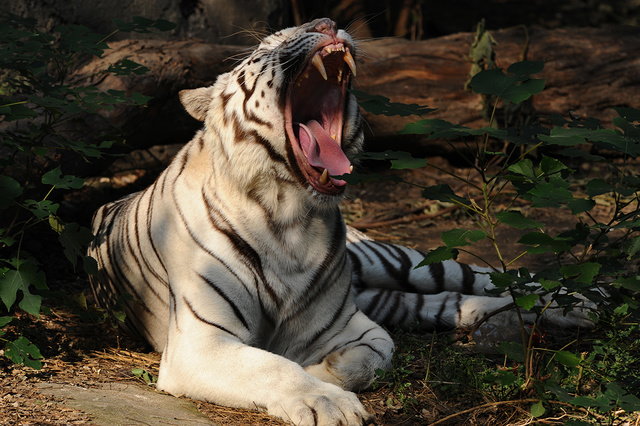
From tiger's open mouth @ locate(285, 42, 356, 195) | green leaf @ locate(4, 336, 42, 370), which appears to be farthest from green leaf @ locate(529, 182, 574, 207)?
green leaf @ locate(4, 336, 42, 370)

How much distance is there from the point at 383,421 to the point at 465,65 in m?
3.76

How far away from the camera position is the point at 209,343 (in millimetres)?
2352

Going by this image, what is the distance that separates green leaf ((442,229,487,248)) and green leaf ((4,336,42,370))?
1.33 meters

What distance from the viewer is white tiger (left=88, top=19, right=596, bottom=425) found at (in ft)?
8.01

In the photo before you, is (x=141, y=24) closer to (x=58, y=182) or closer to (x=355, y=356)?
(x=58, y=182)

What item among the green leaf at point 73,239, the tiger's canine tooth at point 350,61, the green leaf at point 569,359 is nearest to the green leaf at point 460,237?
the green leaf at point 569,359

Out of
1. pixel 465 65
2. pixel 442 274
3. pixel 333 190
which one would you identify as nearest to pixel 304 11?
pixel 465 65

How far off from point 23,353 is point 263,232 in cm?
88

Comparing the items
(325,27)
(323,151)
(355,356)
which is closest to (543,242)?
(355,356)

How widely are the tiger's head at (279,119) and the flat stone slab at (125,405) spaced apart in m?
0.78

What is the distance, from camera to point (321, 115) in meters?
2.80

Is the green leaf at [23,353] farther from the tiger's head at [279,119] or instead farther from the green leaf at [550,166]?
the green leaf at [550,166]

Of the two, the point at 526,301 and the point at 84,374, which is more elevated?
the point at 526,301

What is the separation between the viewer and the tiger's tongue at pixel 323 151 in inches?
101
